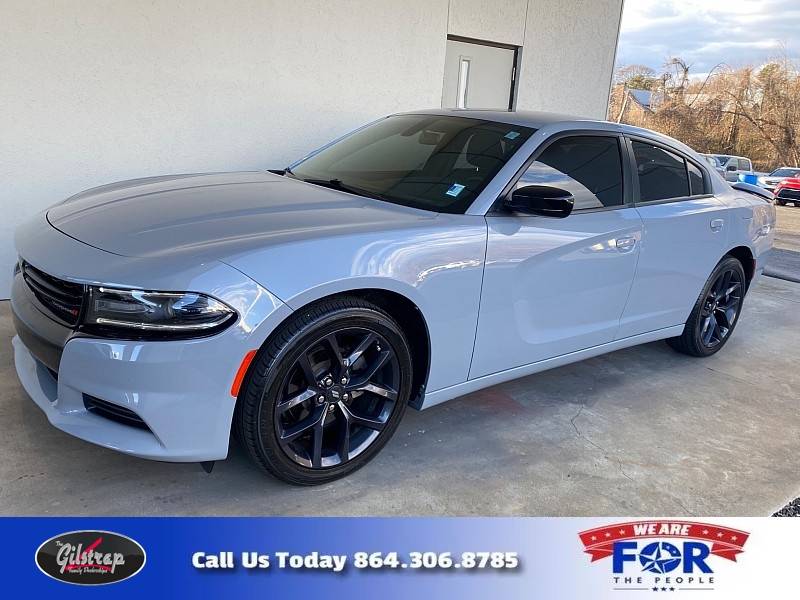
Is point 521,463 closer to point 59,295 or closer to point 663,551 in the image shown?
point 663,551

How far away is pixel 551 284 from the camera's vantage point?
3.17 m

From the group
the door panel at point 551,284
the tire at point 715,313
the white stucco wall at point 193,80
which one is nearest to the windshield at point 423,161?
the door panel at point 551,284

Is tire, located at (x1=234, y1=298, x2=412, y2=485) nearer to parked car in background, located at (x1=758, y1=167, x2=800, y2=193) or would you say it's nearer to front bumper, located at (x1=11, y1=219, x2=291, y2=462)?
front bumper, located at (x1=11, y1=219, x2=291, y2=462)

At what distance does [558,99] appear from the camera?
7461 mm

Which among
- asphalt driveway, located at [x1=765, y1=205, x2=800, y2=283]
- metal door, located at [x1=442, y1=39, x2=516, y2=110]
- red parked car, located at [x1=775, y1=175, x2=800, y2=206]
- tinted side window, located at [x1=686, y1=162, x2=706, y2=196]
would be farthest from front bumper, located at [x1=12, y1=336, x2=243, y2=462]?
red parked car, located at [x1=775, y1=175, x2=800, y2=206]

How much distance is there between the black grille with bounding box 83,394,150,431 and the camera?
229cm

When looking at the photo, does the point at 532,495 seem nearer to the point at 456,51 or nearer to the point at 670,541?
the point at 670,541

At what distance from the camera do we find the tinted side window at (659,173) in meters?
3.78

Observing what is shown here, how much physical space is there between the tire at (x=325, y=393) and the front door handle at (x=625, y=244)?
1.40 m

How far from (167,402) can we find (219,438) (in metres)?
0.24

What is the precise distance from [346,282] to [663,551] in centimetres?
150

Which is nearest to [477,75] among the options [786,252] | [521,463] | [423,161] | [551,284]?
[423,161]

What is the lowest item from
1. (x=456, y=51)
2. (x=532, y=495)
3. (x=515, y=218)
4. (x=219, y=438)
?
(x=532, y=495)

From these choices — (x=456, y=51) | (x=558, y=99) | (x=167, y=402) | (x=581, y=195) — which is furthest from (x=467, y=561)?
(x=558, y=99)
